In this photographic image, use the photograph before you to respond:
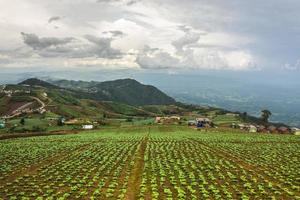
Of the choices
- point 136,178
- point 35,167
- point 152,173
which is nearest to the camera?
point 136,178

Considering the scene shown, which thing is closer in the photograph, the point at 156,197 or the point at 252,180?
the point at 156,197

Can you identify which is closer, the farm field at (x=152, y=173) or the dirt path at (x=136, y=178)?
the dirt path at (x=136, y=178)

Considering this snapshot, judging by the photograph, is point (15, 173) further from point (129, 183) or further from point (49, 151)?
point (49, 151)

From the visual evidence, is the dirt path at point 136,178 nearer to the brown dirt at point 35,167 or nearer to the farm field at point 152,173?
the farm field at point 152,173

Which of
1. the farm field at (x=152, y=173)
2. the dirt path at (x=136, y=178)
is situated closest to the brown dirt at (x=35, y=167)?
the farm field at (x=152, y=173)

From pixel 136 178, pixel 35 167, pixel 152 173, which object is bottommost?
pixel 35 167

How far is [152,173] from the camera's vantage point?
43250 mm

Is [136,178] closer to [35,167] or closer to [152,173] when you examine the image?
[152,173]

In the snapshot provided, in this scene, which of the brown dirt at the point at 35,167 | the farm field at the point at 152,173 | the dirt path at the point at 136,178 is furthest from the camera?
the brown dirt at the point at 35,167

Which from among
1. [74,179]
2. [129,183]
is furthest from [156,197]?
[74,179]

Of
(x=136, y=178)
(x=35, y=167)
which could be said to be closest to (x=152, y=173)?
(x=136, y=178)

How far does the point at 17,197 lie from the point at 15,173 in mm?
12305

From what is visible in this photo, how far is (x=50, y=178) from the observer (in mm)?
41344

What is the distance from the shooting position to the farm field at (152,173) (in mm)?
34047
